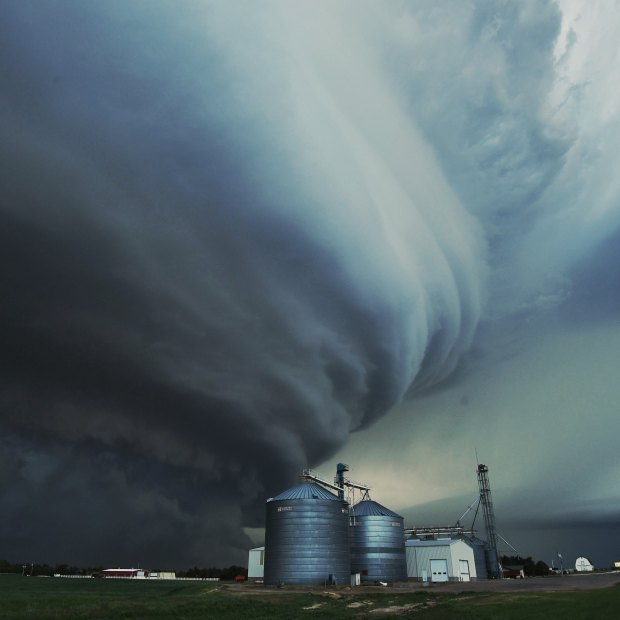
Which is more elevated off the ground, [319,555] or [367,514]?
[367,514]

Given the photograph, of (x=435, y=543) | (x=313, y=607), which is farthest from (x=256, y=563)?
(x=313, y=607)

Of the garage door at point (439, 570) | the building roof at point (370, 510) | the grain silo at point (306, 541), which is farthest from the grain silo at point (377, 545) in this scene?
the grain silo at point (306, 541)

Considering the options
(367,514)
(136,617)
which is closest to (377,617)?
(136,617)

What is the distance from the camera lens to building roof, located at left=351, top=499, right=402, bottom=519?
130m

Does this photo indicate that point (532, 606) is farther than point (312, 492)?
No

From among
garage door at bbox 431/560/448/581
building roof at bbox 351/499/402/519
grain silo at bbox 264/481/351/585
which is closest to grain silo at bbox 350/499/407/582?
building roof at bbox 351/499/402/519

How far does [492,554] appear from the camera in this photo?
156 m

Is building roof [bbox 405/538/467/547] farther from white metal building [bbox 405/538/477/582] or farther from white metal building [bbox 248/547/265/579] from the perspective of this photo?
white metal building [bbox 248/547/265/579]

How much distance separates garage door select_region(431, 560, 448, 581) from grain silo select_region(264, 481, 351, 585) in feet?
112

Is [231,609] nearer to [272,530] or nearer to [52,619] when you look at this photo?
[52,619]

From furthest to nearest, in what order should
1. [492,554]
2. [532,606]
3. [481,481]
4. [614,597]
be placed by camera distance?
1. [481,481]
2. [492,554]
3. [614,597]
4. [532,606]

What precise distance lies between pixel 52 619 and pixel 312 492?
74.8m

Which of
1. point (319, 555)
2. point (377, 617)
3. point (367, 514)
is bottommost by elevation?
point (377, 617)

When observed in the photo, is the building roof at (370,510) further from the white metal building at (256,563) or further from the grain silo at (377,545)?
the white metal building at (256,563)
